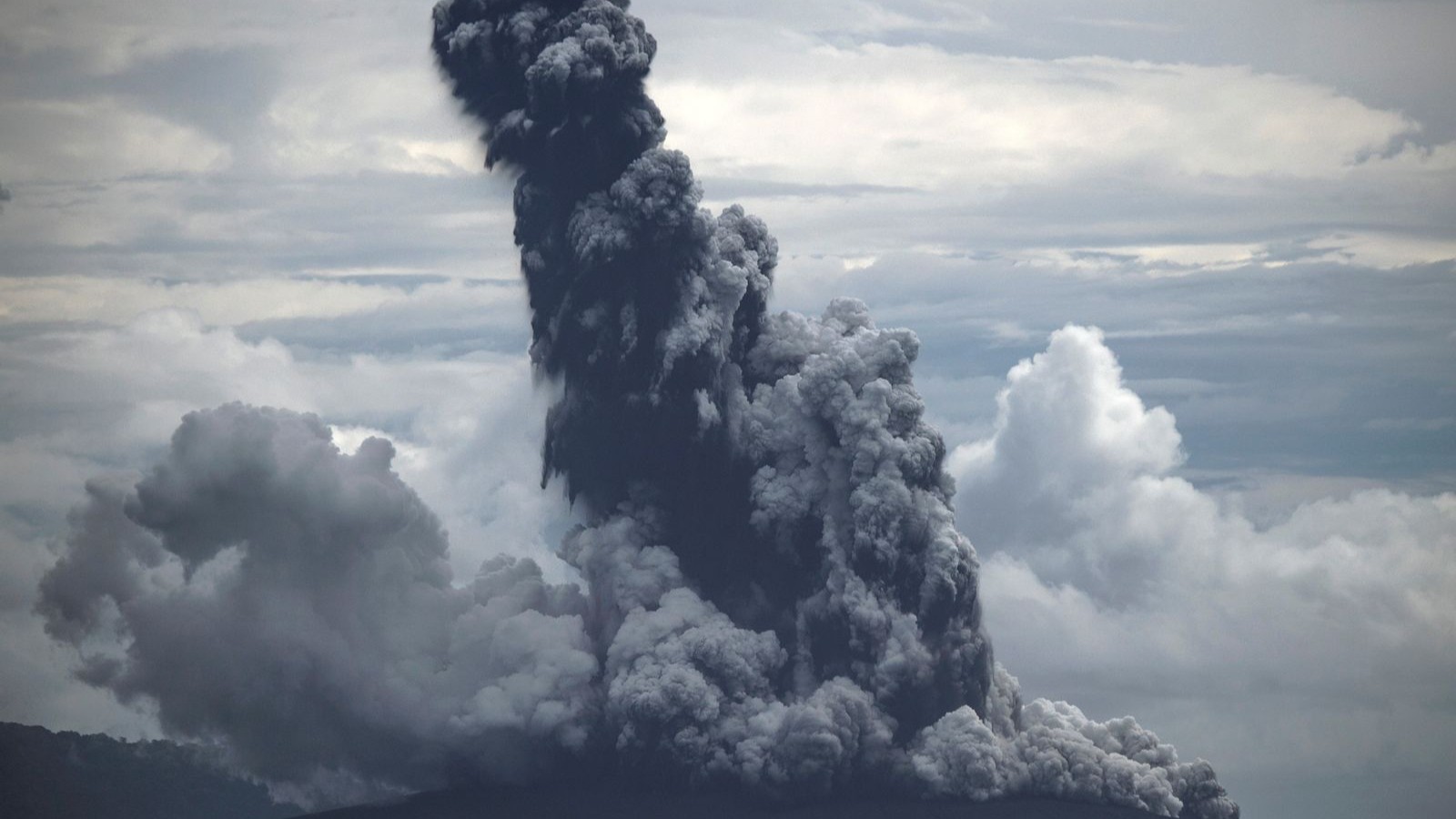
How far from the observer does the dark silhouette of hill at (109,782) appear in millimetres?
135375

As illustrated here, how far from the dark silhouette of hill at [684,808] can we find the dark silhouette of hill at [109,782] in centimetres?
3036

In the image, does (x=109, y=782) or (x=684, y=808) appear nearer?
(x=684, y=808)

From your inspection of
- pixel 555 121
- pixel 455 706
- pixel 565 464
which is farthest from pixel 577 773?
pixel 555 121

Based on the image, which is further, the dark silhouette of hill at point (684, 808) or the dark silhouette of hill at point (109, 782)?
the dark silhouette of hill at point (109, 782)

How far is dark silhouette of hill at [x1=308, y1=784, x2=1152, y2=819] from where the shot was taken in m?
102

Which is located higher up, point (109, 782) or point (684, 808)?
point (109, 782)

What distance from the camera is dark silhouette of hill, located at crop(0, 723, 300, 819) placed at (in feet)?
444

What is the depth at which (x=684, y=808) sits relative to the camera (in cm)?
10225

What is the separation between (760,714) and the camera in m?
102

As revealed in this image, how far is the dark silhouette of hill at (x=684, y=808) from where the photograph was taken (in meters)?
102

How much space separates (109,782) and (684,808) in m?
62.8

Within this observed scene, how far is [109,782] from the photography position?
144000 millimetres

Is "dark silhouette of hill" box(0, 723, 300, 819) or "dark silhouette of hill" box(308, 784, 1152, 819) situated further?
"dark silhouette of hill" box(0, 723, 300, 819)

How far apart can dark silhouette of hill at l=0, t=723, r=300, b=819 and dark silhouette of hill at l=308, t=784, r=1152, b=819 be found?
30.4m
